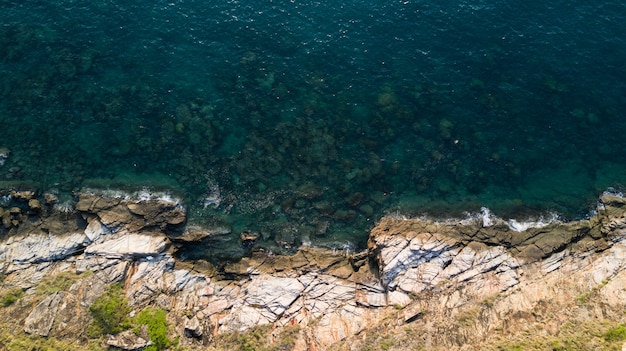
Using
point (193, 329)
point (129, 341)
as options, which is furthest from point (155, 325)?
point (193, 329)

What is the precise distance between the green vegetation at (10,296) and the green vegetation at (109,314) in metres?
7.90

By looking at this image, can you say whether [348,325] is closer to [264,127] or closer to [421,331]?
[421,331]

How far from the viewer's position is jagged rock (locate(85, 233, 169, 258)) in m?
57.1

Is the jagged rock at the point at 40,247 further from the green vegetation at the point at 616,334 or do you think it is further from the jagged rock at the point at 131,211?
the green vegetation at the point at 616,334

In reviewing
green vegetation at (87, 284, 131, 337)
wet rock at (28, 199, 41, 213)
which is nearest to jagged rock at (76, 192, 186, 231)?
wet rock at (28, 199, 41, 213)

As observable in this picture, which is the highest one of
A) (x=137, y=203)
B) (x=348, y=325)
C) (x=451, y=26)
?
(x=451, y=26)

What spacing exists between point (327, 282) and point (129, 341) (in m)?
21.0

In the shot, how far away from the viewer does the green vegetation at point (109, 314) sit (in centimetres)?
5184

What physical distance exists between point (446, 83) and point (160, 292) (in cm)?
4657

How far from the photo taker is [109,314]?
52594 mm

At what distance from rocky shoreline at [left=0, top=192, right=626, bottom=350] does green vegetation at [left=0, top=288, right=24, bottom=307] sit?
0.40 feet

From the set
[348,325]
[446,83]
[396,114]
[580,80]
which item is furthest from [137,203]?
[580,80]

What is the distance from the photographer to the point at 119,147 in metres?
66.4

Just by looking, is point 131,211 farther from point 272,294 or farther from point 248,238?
point 272,294
